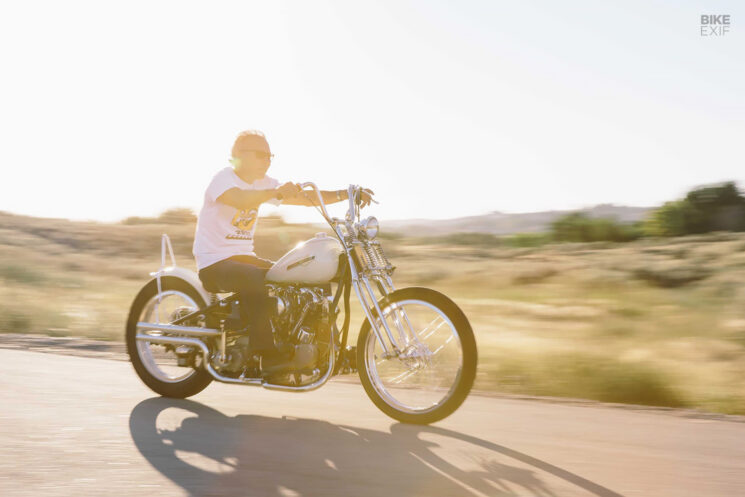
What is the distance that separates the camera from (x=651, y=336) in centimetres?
1133

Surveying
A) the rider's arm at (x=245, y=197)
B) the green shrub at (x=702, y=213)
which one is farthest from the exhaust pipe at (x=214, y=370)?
the green shrub at (x=702, y=213)

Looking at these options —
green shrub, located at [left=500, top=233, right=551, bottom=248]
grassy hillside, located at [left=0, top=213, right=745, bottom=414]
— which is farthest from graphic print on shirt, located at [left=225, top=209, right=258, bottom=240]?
green shrub, located at [left=500, top=233, right=551, bottom=248]

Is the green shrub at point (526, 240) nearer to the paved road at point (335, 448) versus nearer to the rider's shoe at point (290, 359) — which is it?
the paved road at point (335, 448)

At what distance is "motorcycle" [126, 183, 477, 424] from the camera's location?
224 inches

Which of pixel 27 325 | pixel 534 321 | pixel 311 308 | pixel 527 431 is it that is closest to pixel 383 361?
Result: pixel 311 308

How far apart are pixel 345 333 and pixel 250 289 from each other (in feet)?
2.59

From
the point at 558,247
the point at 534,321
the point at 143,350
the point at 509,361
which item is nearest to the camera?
the point at 143,350

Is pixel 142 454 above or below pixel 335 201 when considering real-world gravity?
below

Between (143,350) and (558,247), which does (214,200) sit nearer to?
(143,350)

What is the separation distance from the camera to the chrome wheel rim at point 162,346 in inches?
273

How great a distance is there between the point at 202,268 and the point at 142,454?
1838mm

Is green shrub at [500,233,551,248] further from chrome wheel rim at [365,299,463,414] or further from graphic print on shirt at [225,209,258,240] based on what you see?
chrome wheel rim at [365,299,463,414]

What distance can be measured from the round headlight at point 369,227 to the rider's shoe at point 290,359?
0.90 meters

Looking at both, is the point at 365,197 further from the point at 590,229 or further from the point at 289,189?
the point at 590,229
